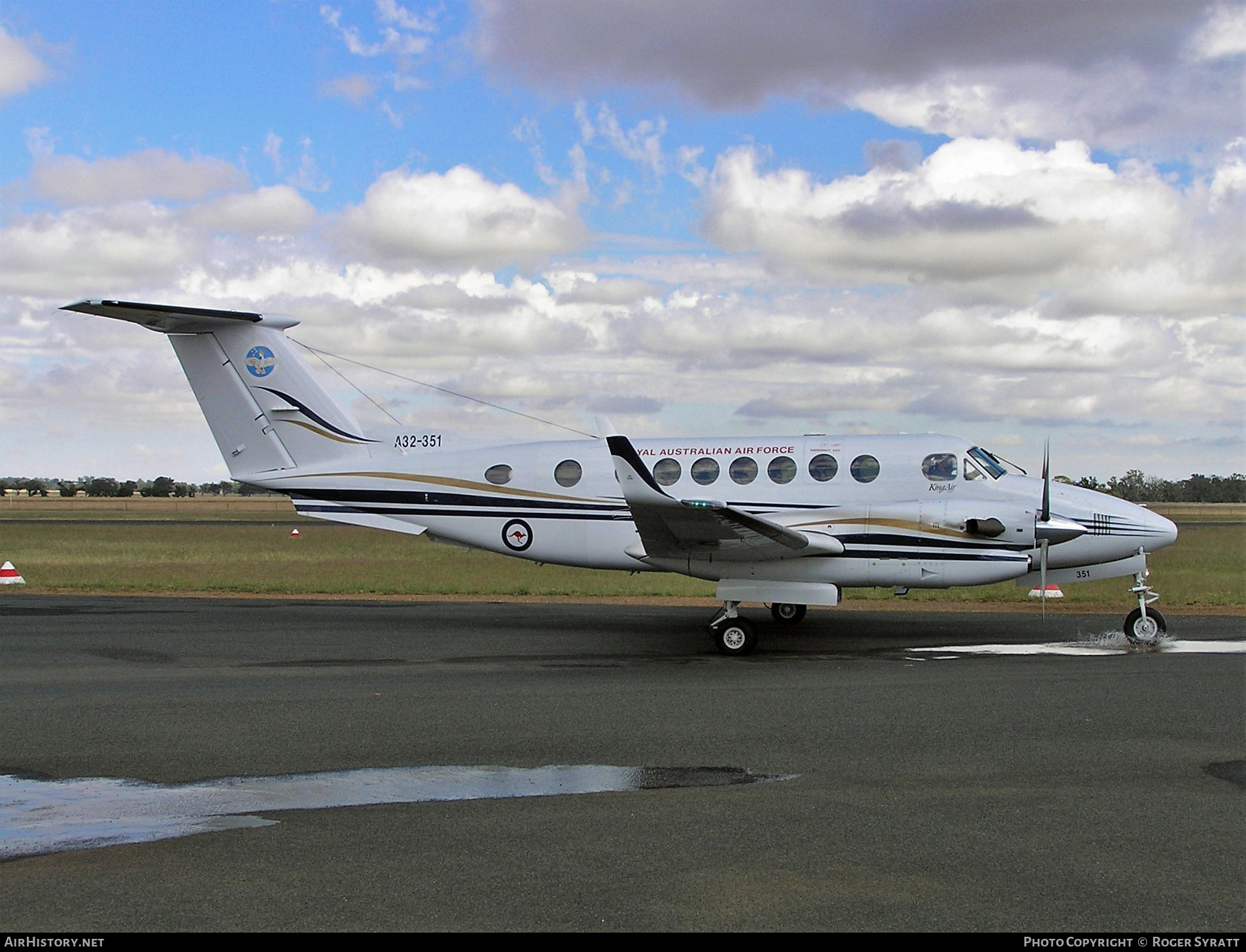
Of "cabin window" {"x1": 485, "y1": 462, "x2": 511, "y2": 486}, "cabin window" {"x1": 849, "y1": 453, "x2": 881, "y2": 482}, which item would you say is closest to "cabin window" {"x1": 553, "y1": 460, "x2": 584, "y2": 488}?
"cabin window" {"x1": 485, "y1": 462, "x2": 511, "y2": 486}

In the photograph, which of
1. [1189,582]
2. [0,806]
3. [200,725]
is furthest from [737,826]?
[1189,582]

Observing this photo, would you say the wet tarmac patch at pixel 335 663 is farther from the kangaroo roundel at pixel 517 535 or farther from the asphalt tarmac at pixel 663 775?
the kangaroo roundel at pixel 517 535

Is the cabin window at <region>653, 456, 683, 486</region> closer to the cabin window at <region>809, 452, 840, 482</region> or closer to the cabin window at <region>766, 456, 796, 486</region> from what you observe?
the cabin window at <region>766, 456, 796, 486</region>

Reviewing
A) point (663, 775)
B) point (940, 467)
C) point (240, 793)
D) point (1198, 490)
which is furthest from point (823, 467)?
point (1198, 490)

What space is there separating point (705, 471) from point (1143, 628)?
6.23 meters

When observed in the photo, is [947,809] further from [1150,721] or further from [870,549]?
[870,549]

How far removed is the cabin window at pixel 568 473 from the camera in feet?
54.6

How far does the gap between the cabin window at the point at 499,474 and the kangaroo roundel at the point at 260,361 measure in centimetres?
407

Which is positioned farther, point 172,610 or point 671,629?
point 172,610

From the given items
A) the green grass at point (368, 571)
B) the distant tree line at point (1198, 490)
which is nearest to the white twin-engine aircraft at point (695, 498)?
the green grass at point (368, 571)

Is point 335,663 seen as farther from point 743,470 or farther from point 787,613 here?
point 787,613

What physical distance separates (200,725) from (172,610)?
1043 centimetres

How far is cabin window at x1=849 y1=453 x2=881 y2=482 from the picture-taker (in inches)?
603

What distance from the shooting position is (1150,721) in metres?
9.21
